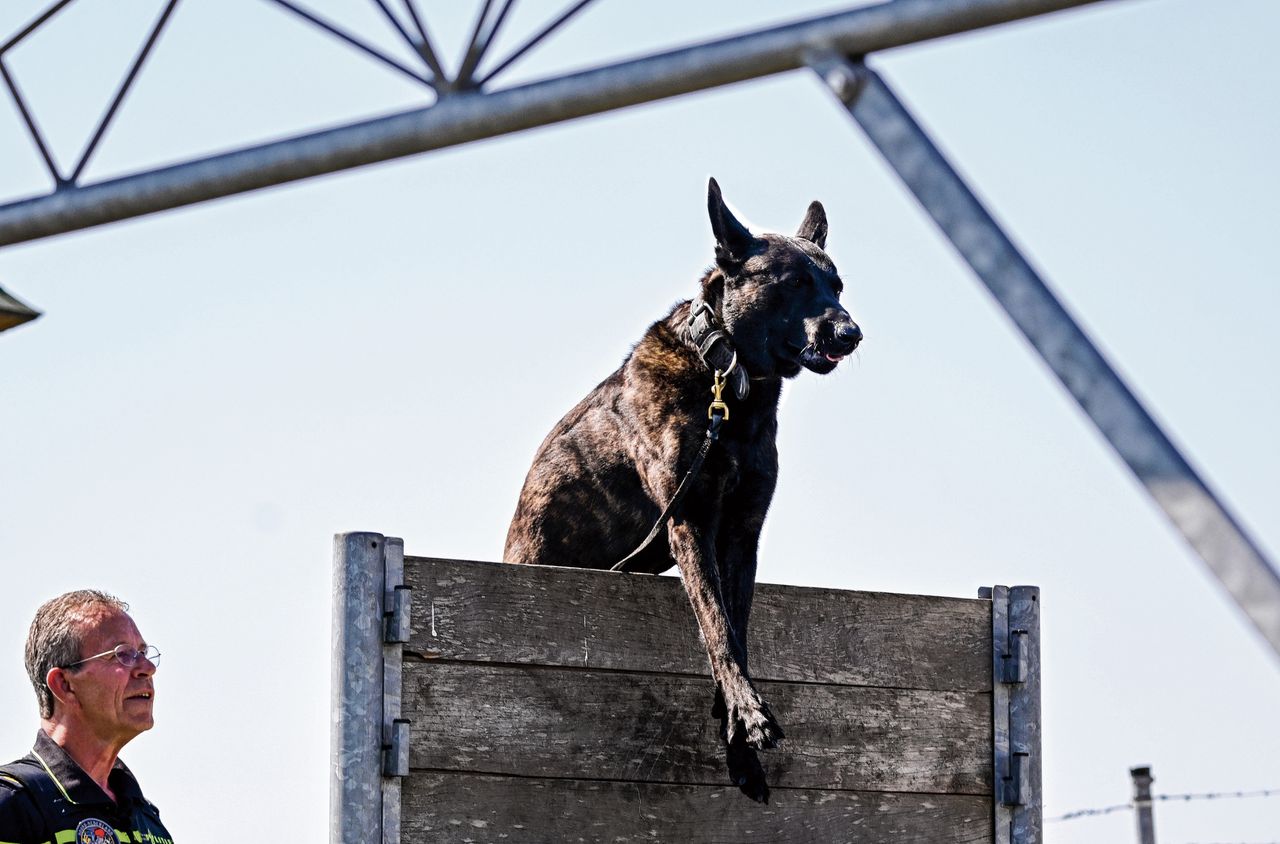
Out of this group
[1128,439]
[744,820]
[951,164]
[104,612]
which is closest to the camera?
[1128,439]

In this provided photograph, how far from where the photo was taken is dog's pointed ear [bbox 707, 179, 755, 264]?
221 inches

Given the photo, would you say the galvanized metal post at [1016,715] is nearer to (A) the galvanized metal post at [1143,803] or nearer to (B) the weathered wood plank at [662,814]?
(B) the weathered wood plank at [662,814]

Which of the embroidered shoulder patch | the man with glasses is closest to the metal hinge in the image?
the man with glasses

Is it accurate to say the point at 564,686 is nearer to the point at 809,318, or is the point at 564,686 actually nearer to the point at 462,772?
the point at 462,772

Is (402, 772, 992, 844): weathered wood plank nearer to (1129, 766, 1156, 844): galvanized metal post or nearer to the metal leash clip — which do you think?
the metal leash clip

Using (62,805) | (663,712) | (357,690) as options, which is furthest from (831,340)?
(62,805)

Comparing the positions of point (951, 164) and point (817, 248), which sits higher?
point (817, 248)

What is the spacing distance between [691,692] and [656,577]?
12.4 inches

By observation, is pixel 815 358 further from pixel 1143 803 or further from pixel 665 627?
pixel 1143 803

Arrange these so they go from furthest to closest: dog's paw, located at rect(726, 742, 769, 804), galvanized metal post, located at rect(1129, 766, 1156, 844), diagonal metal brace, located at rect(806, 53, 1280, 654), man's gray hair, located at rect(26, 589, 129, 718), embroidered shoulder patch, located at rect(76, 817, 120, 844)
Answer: galvanized metal post, located at rect(1129, 766, 1156, 844), dog's paw, located at rect(726, 742, 769, 804), man's gray hair, located at rect(26, 589, 129, 718), embroidered shoulder patch, located at rect(76, 817, 120, 844), diagonal metal brace, located at rect(806, 53, 1280, 654)

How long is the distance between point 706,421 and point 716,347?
0.22 meters

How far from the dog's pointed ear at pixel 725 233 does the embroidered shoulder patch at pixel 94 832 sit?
2.48 metres

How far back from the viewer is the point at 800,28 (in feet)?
12.4

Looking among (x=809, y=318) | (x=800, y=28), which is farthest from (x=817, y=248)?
(x=800, y=28)
